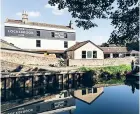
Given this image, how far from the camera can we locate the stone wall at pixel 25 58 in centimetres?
3612

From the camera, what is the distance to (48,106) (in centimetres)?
2094

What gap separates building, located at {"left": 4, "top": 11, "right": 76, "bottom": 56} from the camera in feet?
155

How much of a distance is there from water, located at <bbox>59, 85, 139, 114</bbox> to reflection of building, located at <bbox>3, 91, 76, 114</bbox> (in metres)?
0.95

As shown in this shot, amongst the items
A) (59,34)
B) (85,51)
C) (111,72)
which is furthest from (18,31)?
(111,72)

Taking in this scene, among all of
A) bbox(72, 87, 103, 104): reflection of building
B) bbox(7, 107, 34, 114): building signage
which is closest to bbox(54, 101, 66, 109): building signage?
bbox(7, 107, 34, 114): building signage

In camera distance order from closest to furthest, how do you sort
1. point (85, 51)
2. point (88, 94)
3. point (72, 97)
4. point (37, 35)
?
point (72, 97), point (88, 94), point (85, 51), point (37, 35)

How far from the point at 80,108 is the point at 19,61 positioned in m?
20.0

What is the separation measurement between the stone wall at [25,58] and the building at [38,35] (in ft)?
29.4

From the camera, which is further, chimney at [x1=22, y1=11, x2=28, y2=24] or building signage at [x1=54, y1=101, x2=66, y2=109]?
chimney at [x1=22, y1=11, x2=28, y2=24]

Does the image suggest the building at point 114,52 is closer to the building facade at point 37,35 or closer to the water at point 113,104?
the building facade at point 37,35

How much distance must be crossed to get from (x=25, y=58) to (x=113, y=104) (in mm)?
20336

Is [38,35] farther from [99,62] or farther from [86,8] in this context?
[86,8]

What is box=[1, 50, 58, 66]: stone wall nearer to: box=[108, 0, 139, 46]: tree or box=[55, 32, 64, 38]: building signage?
box=[55, 32, 64, 38]: building signage

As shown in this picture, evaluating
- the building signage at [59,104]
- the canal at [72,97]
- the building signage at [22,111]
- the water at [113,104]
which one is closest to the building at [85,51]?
the canal at [72,97]
